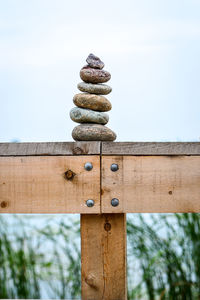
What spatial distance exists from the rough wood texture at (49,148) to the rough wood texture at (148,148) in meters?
0.04

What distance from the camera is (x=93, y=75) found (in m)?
1.57

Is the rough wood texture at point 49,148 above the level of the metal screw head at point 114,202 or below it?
above

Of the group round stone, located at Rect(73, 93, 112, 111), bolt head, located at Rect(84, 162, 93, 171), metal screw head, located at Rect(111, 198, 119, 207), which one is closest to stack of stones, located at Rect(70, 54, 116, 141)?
round stone, located at Rect(73, 93, 112, 111)

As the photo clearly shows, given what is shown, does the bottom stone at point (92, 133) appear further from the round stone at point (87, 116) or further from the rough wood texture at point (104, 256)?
the rough wood texture at point (104, 256)

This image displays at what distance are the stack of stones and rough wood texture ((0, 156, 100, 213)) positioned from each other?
11 cm

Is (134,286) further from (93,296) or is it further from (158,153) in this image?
(158,153)

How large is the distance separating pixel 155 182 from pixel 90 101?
0.34 meters

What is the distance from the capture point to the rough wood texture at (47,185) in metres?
1.47

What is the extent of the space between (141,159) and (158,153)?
0.05 meters

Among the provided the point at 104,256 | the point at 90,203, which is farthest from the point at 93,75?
the point at 104,256

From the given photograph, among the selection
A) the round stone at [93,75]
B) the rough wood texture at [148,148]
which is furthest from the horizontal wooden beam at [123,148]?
the round stone at [93,75]

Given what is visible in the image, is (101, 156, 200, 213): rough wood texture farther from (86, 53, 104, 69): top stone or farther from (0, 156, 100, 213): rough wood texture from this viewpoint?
(86, 53, 104, 69): top stone

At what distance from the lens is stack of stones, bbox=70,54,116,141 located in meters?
1.54

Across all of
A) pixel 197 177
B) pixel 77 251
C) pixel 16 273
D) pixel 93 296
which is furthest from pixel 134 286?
pixel 197 177
